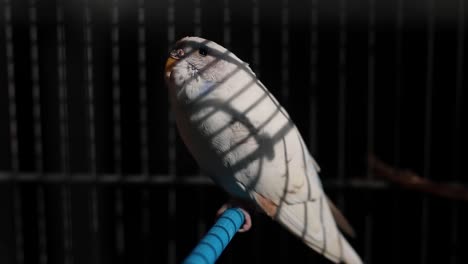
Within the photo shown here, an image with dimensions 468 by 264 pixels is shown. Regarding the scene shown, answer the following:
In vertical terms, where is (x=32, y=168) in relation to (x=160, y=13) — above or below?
below

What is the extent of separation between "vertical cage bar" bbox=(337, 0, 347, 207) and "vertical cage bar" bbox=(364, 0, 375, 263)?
78mm

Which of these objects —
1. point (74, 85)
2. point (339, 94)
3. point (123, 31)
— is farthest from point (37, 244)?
point (339, 94)

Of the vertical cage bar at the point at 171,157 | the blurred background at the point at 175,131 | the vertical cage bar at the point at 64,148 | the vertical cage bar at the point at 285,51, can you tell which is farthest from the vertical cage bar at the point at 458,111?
the vertical cage bar at the point at 64,148

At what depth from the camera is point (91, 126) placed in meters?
1.89

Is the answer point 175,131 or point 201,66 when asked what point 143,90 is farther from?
point 201,66

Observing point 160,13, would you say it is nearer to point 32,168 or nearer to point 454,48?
point 32,168

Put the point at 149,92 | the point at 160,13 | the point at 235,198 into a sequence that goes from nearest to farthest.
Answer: the point at 235,198 < the point at 160,13 < the point at 149,92

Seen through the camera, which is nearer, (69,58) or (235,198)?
(235,198)

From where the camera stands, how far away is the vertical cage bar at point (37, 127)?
1867mm

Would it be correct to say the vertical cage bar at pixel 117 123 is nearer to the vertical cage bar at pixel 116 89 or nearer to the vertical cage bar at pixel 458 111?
the vertical cage bar at pixel 116 89

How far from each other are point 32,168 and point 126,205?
1.13 ft

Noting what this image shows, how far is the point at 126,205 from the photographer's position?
2102 millimetres

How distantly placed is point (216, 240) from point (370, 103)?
1.32 m

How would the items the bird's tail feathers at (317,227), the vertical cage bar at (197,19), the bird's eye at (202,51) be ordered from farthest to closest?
the vertical cage bar at (197,19)
the bird's tail feathers at (317,227)
the bird's eye at (202,51)
